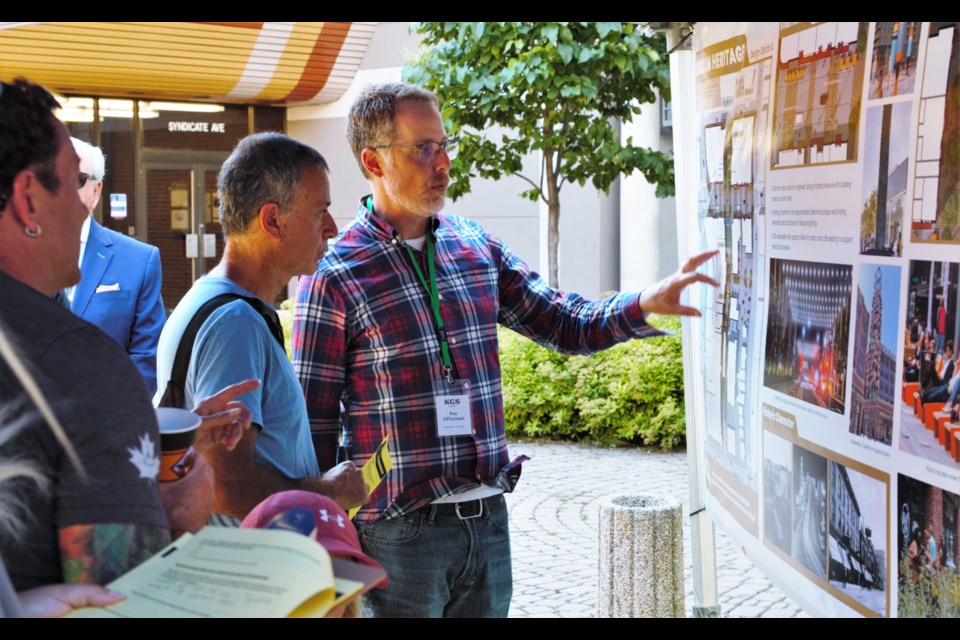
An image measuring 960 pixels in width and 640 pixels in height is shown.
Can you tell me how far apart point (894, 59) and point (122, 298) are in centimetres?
305

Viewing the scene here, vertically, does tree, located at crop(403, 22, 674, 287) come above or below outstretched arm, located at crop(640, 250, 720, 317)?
above

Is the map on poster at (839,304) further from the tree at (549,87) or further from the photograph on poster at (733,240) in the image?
the tree at (549,87)

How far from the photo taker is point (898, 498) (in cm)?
204

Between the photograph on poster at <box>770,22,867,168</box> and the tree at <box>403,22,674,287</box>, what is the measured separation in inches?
275

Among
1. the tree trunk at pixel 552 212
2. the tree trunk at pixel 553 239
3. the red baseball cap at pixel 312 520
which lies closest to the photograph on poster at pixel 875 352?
the red baseball cap at pixel 312 520

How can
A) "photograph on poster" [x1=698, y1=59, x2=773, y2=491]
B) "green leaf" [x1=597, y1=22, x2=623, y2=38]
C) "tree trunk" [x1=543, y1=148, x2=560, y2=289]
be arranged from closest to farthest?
"photograph on poster" [x1=698, y1=59, x2=773, y2=491] → "green leaf" [x1=597, y1=22, x2=623, y2=38] → "tree trunk" [x1=543, y1=148, x2=560, y2=289]

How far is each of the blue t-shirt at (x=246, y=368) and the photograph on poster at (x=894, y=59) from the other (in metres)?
1.32

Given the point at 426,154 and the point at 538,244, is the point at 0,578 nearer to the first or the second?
the point at 426,154

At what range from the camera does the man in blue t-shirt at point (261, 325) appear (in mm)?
2320

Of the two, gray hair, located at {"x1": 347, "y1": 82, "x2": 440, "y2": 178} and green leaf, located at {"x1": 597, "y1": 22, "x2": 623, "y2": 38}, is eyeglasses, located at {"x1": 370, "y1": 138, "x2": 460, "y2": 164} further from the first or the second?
green leaf, located at {"x1": 597, "y1": 22, "x2": 623, "y2": 38}

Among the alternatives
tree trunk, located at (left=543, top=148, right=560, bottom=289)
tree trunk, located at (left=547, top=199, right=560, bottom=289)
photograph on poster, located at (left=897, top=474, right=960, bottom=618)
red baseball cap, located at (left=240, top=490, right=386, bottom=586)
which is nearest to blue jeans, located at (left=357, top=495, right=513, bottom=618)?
red baseball cap, located at (left=240, top=490, right=386, bottom=586)

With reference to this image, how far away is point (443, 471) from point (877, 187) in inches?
56.0

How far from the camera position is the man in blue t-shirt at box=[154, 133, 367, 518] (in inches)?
91.4

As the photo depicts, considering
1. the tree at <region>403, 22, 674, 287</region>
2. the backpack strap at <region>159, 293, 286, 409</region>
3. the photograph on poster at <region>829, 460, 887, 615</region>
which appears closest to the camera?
the photograph on poster at <region>829, 460, 887, 615</region>
